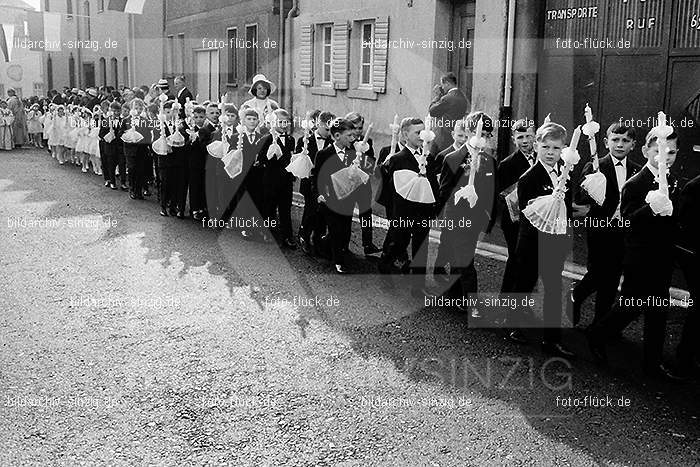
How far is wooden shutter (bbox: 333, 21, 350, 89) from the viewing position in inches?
773

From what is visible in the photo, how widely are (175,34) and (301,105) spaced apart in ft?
39.9

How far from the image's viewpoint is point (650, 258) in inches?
234

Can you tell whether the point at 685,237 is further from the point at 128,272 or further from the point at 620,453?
the point at 128,272

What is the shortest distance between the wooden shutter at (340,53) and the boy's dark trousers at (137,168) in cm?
678

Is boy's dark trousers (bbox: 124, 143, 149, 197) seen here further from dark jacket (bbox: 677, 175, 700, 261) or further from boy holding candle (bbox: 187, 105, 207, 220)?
dark jacket (bbox: 677, 175, 700, 261)

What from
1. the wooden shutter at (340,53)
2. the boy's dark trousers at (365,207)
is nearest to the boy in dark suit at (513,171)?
the boy's dark trousers at (365,207)

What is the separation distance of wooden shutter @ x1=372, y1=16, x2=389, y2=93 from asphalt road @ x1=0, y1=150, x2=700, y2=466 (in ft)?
31.5

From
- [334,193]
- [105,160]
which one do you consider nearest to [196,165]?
[334,193]

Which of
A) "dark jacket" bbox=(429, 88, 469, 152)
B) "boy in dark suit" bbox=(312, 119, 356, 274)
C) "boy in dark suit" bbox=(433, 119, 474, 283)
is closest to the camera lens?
"boy in dark suit" bbox=(433, 119, 474, 283)

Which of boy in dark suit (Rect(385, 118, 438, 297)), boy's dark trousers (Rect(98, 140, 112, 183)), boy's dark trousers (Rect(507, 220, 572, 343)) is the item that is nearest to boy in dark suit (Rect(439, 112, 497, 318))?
boy in dark suit (Rect(385, 118, 438, 297))

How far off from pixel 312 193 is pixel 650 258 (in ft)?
15.8

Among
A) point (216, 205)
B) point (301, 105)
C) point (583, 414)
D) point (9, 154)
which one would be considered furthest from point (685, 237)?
point (9, 154)

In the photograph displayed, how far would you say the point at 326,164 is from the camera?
30.1 ft

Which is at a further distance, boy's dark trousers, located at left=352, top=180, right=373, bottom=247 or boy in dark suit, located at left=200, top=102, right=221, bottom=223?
boy in dark suit, located at left=200, top=102, right=221, bottom=223
